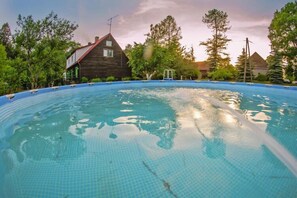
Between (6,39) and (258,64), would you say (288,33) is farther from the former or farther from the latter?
(6,39)

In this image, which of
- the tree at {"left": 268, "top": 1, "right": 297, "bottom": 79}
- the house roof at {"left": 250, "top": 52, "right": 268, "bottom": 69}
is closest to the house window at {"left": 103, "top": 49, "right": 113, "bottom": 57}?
the tree at {"left": 268, "top": 1, "right": 297, "bottom": 79}

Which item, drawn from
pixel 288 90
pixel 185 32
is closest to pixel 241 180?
pixel 288 90

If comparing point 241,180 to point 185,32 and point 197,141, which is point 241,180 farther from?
point 185,32

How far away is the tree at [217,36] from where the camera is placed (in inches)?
1406

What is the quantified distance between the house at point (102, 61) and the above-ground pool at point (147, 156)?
16.3m

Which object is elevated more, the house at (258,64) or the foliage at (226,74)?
the house at (258,64)

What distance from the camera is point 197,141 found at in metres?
4.57

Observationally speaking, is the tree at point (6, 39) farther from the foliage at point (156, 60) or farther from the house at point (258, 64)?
the house at point (258, 64)

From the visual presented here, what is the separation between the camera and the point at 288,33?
22.5 m

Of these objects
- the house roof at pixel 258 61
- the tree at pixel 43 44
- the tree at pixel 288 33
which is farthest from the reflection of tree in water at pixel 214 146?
the house roof at pixel 258 61

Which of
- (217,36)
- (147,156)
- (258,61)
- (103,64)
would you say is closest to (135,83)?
(103,64)

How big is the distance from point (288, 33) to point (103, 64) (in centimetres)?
2050

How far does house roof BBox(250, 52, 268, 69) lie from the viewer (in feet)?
126

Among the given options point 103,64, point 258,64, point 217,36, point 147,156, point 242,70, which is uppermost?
point 217,36
